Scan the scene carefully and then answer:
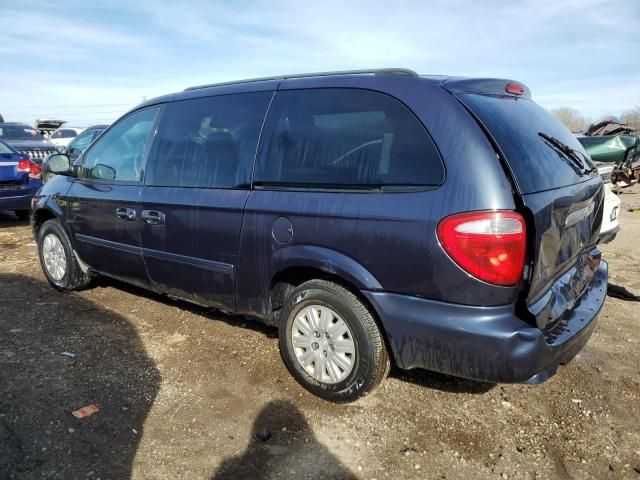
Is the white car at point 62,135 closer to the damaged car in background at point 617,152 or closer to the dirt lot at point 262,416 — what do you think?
the damaged car in background at point 617,152

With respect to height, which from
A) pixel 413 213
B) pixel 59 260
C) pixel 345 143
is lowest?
pixel 59 260

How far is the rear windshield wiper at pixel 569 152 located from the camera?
9.32 ft

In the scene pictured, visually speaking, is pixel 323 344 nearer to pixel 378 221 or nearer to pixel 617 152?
pixel 378 221

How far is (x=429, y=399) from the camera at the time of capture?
3.00 m

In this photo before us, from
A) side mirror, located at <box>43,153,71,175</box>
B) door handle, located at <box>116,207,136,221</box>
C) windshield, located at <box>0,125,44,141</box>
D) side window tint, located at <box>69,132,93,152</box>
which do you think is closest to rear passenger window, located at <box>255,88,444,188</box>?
door handle, located at <box>116,207,136,221</box>

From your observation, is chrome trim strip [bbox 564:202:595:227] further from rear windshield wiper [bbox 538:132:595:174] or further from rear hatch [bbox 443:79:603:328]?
rear windshield wiper [bbox 538:132:595:174]

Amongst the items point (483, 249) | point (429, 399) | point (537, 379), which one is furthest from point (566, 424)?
point (483, 249)

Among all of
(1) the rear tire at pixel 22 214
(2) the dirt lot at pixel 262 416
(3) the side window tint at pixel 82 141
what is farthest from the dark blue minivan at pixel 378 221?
(3) the side window tint at pixel 82 141

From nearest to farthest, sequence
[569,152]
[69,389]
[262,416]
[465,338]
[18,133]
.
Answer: [465,338], [262,416], [569,152], [69,389], [18,133]

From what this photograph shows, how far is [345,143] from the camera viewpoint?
2.76m

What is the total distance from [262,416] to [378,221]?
49.8 inches

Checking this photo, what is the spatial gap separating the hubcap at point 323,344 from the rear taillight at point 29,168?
7.23 m

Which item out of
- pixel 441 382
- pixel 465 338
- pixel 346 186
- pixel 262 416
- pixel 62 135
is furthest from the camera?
pixel 62 135

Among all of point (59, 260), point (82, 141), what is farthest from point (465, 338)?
point (82, 141)
